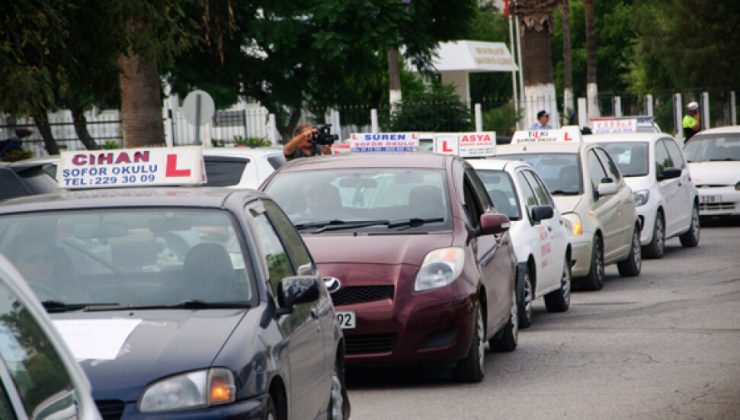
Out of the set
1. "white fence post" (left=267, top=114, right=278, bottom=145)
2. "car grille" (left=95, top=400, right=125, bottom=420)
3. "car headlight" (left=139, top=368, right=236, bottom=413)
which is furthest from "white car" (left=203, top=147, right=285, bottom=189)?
"white fence post" (left=267, top=114, right=278, bottom=145)

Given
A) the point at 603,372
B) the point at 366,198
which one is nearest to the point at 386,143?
the point at 366,198

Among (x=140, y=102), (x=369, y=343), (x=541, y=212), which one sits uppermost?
(x=140, y=102)

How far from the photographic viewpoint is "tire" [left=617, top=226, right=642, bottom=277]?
19359mm

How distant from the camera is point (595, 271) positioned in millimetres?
17656

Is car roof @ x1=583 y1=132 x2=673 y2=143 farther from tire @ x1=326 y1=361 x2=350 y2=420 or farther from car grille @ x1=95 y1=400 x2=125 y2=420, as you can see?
car grille @ x1=95 y1=400 x2=125 y2=420

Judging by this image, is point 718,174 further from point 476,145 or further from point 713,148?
point 476,145

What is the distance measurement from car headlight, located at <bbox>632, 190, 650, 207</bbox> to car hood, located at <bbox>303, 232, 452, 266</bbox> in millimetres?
10272

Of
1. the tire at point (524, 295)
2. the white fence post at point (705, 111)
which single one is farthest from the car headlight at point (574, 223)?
the white fence post at point (705, 111)

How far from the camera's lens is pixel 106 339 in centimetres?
659

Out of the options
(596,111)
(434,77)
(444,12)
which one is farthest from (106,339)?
(596,111)

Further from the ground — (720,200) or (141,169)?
(141,169)

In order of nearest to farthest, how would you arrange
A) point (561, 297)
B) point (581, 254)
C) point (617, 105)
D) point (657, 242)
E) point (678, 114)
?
point (561, 297) < point (581, 254) < point (657, 242) < point (617, 105) < point (678, 114)

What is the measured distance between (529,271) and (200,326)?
26.0 ft

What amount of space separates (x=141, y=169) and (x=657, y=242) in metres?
11.9
